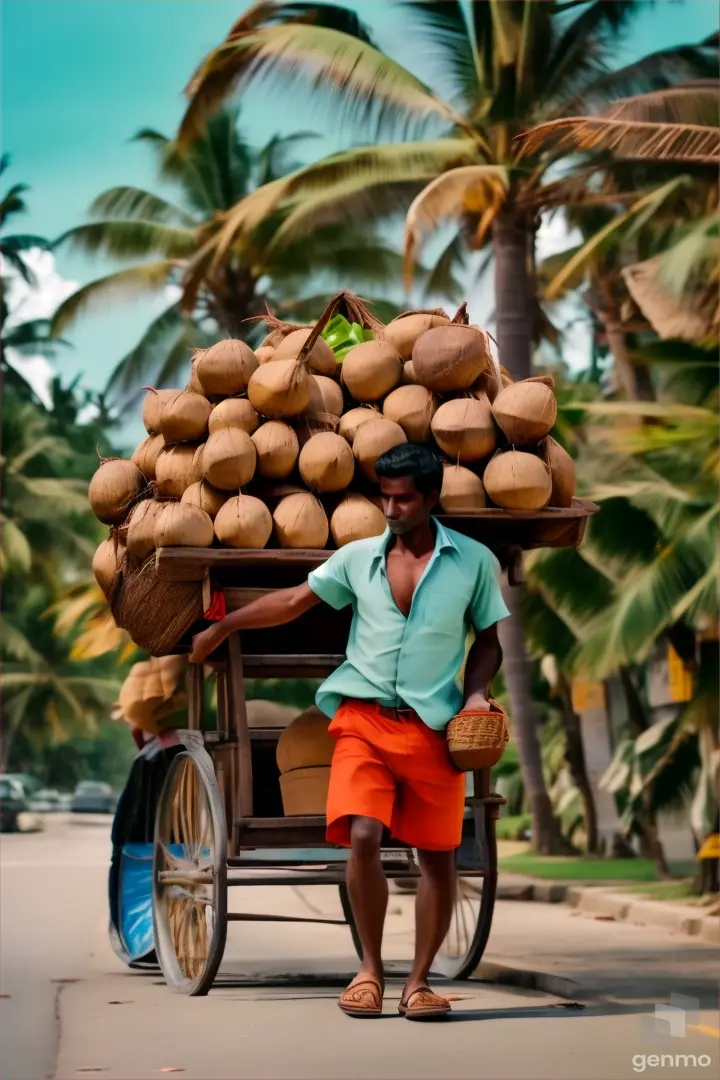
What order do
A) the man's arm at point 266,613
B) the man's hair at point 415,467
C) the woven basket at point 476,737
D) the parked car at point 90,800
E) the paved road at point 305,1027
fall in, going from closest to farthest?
the paved road at point 305,1027 < the woven basket at point 476,737 < the man's hair at point 415,467 < the man's arm at point 266,613 < the parked car at point 90,800

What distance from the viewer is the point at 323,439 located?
725 centimetres

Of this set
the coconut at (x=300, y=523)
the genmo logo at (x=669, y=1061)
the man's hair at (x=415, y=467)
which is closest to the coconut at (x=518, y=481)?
the coconut at (x=300, y=523)

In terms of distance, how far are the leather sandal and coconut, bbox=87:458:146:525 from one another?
256 cm

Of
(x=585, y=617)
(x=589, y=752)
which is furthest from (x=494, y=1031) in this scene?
(x=589, y=752)

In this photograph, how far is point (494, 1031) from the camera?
6.25m

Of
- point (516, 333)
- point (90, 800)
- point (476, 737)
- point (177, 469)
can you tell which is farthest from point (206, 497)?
point (90, 800)

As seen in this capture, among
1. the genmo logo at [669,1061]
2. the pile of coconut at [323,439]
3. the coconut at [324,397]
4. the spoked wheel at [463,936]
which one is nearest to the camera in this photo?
the genmo logo at [669,1061]

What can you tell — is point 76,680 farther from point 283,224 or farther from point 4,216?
point 283,224

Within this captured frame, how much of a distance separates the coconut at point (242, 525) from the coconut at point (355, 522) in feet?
0.98

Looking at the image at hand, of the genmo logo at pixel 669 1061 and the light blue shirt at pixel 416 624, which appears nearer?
the genmo logo at pixel 669 1061

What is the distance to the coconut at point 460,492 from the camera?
704 centimetres

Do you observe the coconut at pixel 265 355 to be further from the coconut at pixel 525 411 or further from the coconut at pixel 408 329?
the coconut at pixel 525 411

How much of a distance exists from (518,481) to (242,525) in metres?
1.11

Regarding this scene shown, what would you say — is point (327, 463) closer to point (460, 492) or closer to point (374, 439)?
point (374, 439)
